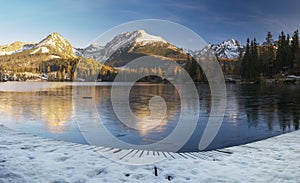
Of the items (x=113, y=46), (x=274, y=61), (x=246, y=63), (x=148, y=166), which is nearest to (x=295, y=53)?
(x=274, y=61)

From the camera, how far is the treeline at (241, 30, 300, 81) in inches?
3391

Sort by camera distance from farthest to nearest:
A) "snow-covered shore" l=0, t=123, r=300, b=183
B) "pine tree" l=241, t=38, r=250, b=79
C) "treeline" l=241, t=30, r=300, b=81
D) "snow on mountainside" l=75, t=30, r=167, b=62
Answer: "pine tree" l=241, t=38, r=250, b=79
"treeline" l=241, t=30, r=300, b=81
"snow on mountainside" l=75, t=30, r=167, b=62
"snow-covered shore" l=0, t=123, r=300, b=183

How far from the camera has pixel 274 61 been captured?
9425 centimetres

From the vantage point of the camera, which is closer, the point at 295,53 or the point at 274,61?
the point at 295,53

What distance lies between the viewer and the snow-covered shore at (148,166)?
5398 millimetres

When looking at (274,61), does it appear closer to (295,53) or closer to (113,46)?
(295,53)

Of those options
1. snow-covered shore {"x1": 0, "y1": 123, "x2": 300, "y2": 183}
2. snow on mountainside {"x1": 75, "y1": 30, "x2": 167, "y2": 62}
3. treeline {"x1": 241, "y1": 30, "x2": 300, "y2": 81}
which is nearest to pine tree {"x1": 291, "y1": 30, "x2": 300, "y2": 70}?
treeline {"x1": 241, "y1": 30, "x2": 300, "y2": 81}

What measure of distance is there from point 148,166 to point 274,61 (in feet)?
327

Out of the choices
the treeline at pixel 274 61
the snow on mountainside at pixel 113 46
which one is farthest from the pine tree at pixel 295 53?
the snow on mountainside at pixel 113 46

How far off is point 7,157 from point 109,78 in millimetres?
183806

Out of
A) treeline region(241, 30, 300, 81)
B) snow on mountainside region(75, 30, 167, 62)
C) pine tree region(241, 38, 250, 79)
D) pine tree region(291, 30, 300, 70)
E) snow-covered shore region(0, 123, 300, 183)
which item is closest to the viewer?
snow-covered shore region(0, 123, 300, 183)

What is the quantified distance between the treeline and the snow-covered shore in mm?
86653

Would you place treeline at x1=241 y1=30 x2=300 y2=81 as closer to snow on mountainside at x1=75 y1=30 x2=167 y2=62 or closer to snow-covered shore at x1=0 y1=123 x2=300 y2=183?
snow on mountainside at x1=75 y1=30 x2=167 y2=62

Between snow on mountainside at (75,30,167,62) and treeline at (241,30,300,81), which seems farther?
treeline at (241,30,300,81)
